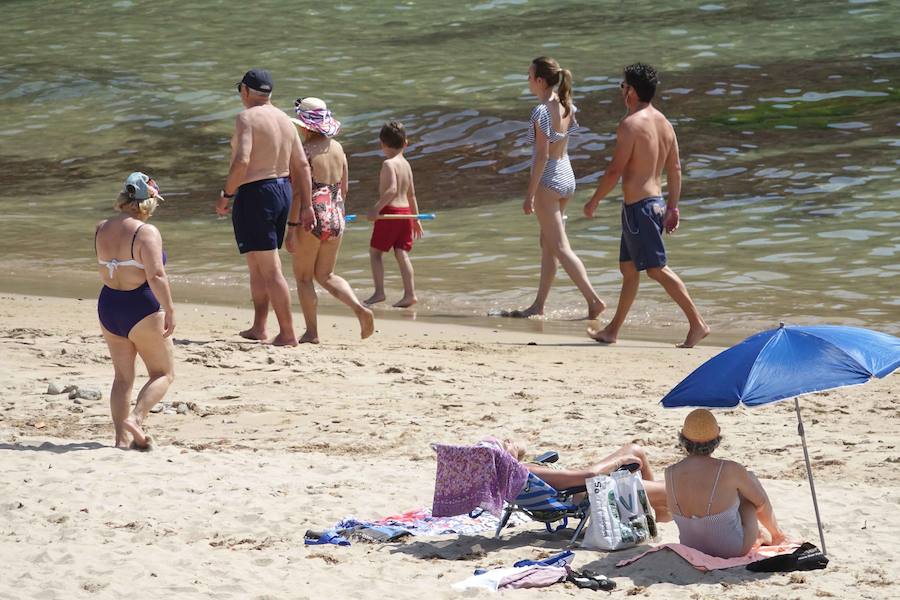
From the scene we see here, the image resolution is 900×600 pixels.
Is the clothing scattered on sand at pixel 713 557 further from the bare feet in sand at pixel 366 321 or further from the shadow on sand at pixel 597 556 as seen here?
the bare feet in sand at pixel 366 321

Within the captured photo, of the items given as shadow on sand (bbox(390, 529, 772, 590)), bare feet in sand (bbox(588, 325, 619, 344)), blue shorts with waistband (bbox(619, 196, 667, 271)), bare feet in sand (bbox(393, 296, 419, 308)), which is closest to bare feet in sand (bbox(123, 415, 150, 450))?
shadow on sand (bbox(390, 529, 772, 590))

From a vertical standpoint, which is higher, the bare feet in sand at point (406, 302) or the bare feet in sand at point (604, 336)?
the bare feet in sand at point (604, 336)

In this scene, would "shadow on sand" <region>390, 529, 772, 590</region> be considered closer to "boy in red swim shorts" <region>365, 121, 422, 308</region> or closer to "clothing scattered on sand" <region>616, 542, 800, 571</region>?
"clothing scattered on sand" <region>616, 542, 800, 571</region>

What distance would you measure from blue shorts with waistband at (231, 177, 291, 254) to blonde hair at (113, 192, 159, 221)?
2.45 metres

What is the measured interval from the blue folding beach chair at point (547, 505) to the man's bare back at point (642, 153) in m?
3.95

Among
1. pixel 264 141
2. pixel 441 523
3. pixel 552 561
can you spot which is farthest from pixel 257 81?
pixel 552 561

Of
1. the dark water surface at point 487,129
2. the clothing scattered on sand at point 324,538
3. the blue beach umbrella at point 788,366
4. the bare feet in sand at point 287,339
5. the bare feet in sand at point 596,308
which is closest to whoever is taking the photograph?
the blue beach umbrella at point 788,366

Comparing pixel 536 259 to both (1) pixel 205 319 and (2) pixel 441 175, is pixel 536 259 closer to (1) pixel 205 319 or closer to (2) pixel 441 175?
(1) pixel 205 319

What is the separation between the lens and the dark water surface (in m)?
12.8

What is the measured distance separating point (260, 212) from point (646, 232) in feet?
8.18

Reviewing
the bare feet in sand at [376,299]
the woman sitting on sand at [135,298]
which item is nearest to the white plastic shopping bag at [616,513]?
the woman sitting on sand at [135,298]

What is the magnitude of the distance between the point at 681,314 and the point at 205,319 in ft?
11.9

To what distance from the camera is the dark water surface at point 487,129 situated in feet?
42.1

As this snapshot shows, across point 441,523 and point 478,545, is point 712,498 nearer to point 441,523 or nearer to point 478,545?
point 478,545
